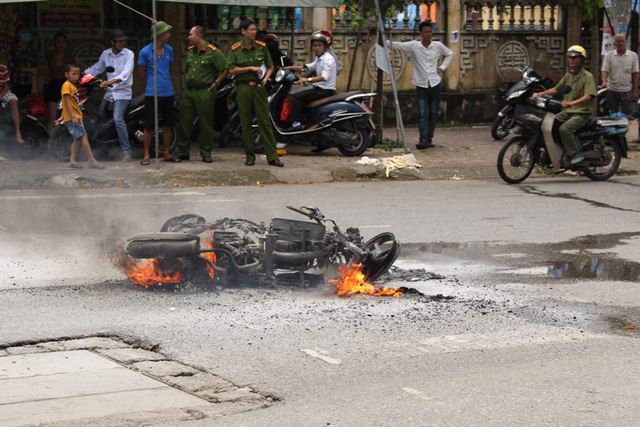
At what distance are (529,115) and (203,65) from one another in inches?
185

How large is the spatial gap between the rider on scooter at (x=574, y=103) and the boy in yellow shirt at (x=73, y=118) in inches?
247

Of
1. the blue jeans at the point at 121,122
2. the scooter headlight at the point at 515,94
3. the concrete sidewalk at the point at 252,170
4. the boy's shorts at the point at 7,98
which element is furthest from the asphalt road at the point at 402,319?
the boy's shorts at the point at 7,98

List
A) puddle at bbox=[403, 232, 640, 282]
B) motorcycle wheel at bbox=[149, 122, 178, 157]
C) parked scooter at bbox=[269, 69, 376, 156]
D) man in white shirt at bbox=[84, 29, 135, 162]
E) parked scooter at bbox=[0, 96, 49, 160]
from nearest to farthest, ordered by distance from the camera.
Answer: puddle at bbox=[403, 232, 640, 282] < man in white shirt at bbox=[84, 29, 135, 162] < parked scooter at bbox=[0, 96, 49, 160] < motorcycle wheel at bbox=[149, 122, 178, 157] < parked scooter at bbox=[269, 69, 376, 156]

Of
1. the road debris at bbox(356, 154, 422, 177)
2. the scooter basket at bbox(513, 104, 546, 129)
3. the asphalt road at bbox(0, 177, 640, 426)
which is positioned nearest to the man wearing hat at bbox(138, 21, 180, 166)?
the road debris at bbox(356, 154, 422, 177)

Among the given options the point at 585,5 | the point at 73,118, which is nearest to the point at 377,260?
the point at 73,118

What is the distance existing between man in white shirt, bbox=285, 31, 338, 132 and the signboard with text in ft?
12.8

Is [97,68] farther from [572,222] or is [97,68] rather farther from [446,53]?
[572,222]

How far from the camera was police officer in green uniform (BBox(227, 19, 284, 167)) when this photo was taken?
43.7 ft

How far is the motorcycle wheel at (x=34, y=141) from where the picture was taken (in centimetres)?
1409

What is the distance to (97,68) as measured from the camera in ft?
45.9

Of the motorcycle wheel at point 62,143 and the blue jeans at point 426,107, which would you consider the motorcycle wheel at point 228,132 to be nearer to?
the motorcycle wheel at point 62,143

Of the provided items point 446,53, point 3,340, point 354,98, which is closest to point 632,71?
point 446,53

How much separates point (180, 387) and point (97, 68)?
10086mm

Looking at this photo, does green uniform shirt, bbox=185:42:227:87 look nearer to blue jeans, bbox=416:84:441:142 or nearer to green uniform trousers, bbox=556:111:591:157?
blue jeans, bbox=416:84:441:142
